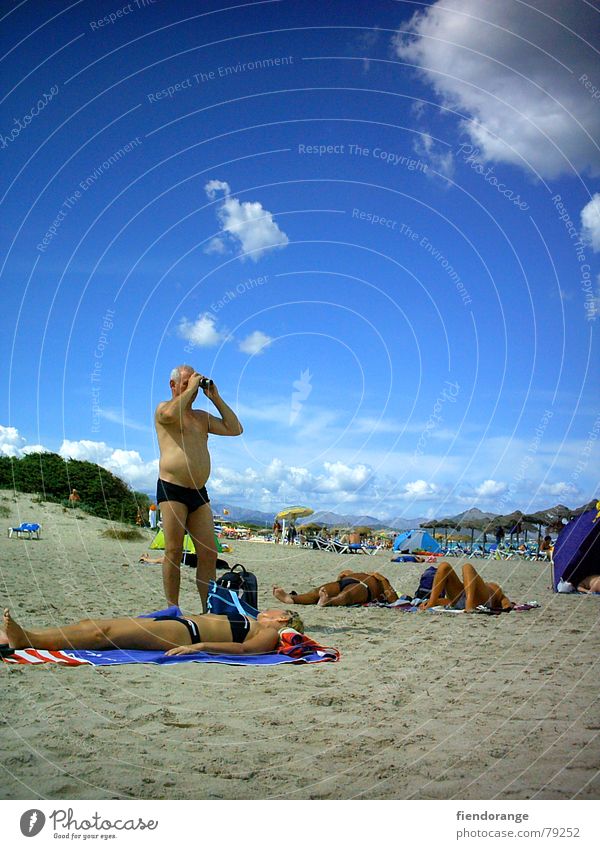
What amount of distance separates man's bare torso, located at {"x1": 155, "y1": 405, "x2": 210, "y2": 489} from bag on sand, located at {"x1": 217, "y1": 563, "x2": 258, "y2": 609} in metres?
0.92

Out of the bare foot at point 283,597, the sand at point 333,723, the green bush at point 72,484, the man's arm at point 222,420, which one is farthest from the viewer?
the green bush at point 72,484

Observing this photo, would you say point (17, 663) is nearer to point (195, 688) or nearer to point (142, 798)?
point (195, 688)

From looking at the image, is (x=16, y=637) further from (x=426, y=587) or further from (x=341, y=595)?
(x=426, y=587)

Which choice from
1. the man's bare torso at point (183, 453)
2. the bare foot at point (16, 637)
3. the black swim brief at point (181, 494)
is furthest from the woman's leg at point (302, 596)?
the bare foot at point (16, 637)

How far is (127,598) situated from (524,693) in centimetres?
576

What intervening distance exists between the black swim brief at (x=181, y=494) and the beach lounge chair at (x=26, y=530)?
9.99m

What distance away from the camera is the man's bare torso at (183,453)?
271 inches

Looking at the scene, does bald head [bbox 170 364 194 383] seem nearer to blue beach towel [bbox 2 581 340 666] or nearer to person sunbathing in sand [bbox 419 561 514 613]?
blue beach towel [bbox 2 581 340 666]

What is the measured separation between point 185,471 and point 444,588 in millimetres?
4218

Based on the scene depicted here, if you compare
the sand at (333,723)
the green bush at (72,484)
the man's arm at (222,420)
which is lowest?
the sand at (333,723)

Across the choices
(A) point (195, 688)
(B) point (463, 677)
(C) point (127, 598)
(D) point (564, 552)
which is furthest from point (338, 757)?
(D) point (564, 552)

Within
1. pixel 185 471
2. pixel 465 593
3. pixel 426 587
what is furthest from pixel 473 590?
pixel 185 471

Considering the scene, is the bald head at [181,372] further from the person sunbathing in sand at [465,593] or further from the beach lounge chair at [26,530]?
the beach lounge chair at [26,530]

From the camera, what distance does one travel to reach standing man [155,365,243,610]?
6.78 metres
